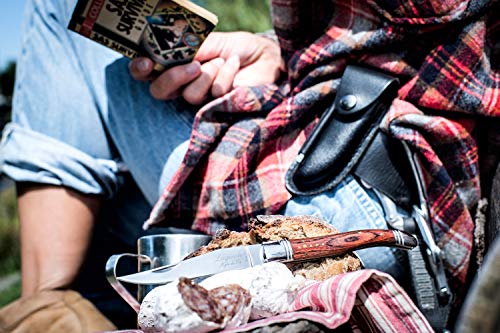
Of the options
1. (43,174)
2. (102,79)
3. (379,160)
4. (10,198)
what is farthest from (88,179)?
(10,198)

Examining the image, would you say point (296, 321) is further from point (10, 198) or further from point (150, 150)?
point (10, 198)

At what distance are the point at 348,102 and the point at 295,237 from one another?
245mm

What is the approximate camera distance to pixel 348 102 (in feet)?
2.65

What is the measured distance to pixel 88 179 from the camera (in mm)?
1055

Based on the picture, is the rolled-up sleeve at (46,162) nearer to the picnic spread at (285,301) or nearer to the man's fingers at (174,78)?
the man's fingers at (174,78)

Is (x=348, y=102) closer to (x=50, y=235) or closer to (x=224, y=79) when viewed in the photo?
(x=224, y=79)

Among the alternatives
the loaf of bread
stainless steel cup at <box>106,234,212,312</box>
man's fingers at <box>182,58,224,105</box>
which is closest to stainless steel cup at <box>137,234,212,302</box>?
stainless steel cup at <box>106,234,212,312</box>

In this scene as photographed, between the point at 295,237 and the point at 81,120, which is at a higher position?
the point at 295,237

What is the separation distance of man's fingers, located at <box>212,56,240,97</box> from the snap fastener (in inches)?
8.6

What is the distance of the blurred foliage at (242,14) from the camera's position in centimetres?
257

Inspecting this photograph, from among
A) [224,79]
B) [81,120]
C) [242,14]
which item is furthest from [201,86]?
[242,14]

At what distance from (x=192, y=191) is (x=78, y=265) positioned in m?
0.32

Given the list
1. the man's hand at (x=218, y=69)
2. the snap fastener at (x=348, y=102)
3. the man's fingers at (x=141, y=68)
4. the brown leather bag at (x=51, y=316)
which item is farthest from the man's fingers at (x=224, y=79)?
the brown leather bag at (x=51, y=316)

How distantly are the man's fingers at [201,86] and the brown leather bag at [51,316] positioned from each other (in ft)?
1.29
